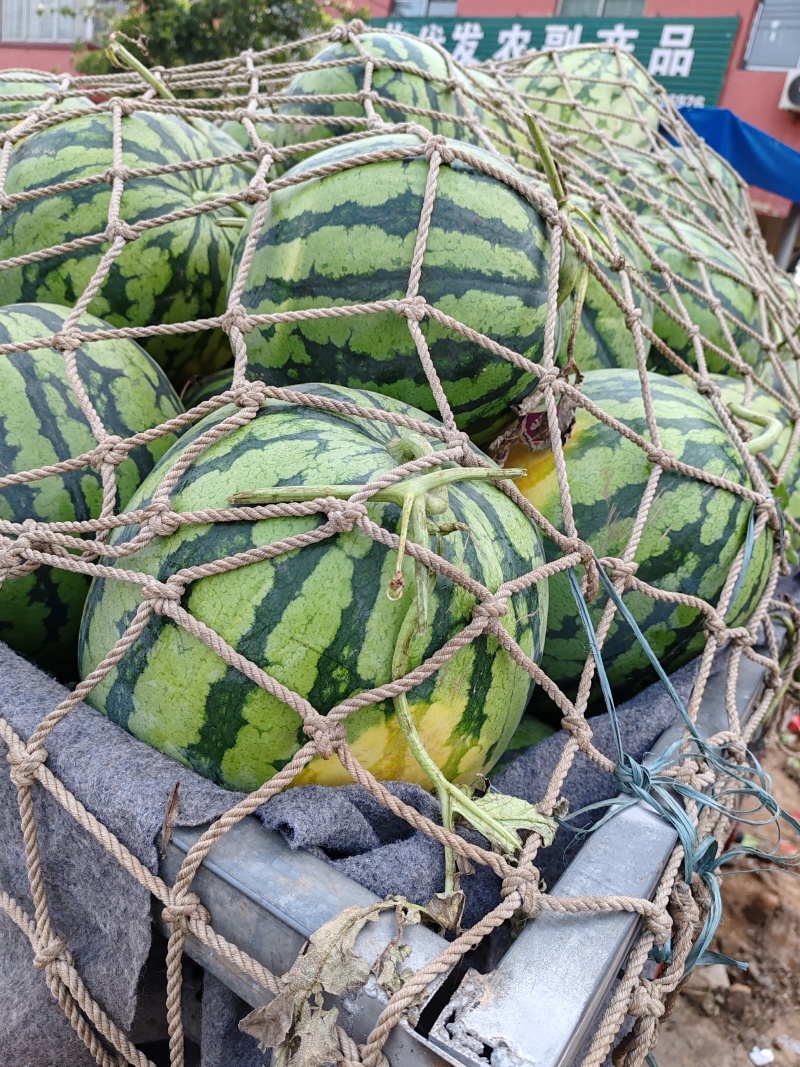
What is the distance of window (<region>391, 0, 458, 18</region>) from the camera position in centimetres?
1069

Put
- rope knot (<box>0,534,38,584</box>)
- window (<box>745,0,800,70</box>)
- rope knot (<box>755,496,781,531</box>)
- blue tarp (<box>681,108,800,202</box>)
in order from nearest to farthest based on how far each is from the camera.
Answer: rope knot (<box>0,534,38,584</box>), rope knot (<box>755,496,781,531</box>), blue tarp (<box>681,108,800,202</box>), window (<box>745,0,800,70</box>)

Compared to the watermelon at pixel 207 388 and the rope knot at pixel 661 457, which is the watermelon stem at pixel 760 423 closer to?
the rope knot at pixel 661 457

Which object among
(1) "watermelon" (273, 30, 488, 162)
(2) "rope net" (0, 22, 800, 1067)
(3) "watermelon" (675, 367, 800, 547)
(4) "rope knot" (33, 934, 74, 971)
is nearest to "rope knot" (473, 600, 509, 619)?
(2) "rope net" (0, 22, 800, 1067)

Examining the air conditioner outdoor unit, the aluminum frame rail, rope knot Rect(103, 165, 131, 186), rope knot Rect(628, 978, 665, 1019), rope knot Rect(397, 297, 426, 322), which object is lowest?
rope knot Rect(628, 978, 665, 1019)

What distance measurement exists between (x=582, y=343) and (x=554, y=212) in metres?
0.48

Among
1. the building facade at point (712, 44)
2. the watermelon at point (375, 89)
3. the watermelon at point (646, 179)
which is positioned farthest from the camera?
the building facade at point (712, 44)

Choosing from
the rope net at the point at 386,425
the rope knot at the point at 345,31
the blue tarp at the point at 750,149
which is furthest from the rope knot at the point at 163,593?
the blue tarp at the point at 750,149

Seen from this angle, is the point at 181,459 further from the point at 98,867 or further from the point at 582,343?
the point at 582,343

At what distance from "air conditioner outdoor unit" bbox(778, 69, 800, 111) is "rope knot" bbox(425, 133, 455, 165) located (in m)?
9.00

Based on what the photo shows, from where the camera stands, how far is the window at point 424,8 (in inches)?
421

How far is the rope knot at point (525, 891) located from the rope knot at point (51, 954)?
53 centimetres

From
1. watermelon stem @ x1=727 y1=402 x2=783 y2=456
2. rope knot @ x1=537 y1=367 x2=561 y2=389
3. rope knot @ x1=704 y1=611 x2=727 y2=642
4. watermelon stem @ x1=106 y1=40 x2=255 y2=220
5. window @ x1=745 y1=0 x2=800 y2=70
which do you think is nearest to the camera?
rope knot @ x1=537 y1=367 x2=561 y2=389

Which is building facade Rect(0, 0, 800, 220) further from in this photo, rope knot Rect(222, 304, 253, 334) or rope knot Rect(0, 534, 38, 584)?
rope knot Rect(0, 534, 38, 584)

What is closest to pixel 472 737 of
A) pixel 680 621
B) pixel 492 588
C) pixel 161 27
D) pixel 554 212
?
pixel 492 588
